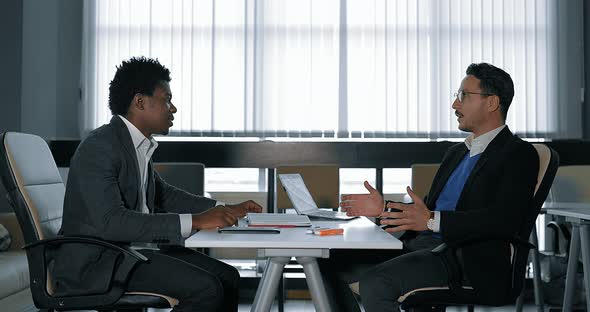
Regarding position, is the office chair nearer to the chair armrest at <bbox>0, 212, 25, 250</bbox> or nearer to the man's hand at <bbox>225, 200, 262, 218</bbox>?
the man's hand at <bbox>225, 200, 262, 218</bbox>

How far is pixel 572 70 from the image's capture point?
547 cm

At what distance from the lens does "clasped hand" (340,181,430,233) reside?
2.32 metres

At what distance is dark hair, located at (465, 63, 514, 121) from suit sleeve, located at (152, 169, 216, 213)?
122 cm

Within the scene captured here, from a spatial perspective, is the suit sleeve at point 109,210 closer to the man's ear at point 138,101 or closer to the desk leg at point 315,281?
the man's ear at point 138,101

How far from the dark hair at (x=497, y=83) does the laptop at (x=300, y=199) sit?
76 cm

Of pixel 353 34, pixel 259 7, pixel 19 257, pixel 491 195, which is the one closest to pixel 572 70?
pixel 353 34

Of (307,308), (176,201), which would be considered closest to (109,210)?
(176,201)

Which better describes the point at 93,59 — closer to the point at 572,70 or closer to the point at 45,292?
the point at 45,292

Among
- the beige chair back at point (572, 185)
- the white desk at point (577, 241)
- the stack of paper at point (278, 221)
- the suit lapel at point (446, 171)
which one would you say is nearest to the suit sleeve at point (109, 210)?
the stack of paper at point (278, 221)

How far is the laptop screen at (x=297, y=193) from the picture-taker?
2.80 meters

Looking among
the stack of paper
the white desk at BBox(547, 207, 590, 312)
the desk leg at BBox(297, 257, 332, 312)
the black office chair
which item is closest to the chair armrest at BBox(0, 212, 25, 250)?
the stack of paper

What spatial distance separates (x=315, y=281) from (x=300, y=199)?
0.59m

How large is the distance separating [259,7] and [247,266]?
2.08 meters

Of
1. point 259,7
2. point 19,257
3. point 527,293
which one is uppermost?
point 259,7
